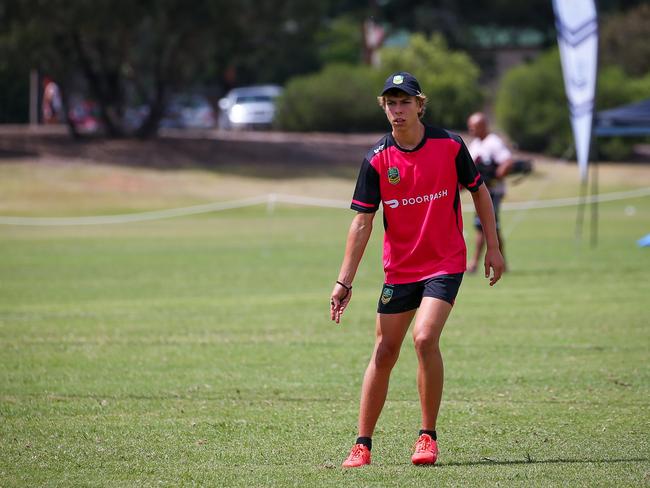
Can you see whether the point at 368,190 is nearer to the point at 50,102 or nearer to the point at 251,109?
the point at 50,102

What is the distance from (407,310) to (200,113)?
229ft

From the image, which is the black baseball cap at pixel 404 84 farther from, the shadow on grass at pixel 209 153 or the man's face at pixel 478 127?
the shadow on grass at pixel 209 153

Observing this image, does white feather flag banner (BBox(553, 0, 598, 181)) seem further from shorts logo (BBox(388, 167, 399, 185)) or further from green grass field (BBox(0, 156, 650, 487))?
shorts logo (BBox(388, 167, 399, 185))

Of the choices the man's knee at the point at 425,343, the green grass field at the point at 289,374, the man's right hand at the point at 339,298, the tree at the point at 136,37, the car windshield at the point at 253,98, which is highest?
the tree at the point at 136,37

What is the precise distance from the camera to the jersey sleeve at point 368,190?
6.42 meters

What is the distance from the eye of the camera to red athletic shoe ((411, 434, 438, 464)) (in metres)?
6.27

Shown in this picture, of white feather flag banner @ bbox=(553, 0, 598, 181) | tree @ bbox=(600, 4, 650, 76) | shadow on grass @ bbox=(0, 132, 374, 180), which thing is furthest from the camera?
tree @ bbox=(600, 4, 650, 76)

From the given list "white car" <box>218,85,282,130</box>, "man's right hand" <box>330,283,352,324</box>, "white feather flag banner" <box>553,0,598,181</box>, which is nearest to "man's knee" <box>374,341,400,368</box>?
"man's right hand" <box>330,283,352,324</box>

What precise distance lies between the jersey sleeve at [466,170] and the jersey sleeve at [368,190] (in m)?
0.48

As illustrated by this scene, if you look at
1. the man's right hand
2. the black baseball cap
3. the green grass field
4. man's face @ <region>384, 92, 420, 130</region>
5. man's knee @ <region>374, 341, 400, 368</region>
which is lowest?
the green grass field

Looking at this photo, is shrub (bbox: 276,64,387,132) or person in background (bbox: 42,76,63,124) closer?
shrub (bbox: 276,64,387,132)

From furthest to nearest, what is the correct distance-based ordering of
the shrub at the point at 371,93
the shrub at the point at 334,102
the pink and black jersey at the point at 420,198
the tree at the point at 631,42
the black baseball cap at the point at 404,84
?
the tree at the point at 631,42
the shrub at the point at 334,102
the shrub at the point at 371,93
the pink and black jersey at the point at 420,198
the black baseball cap at the point at 404,84

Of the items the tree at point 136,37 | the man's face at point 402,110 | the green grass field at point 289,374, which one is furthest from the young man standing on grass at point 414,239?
the tree at point 136,37

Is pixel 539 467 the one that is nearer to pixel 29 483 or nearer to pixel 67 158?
pixel 29 483
